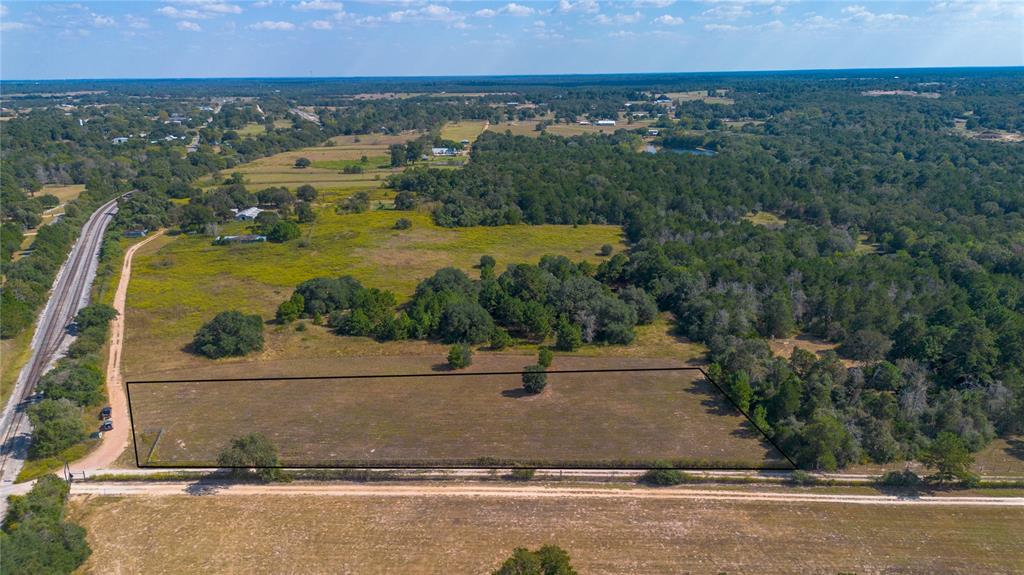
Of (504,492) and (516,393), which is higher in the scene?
(516,393)

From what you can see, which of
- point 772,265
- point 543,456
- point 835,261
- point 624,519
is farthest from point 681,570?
point 835,261

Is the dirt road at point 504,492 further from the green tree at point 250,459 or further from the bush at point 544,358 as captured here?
the bush at point 544,358

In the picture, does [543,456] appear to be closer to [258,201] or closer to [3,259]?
[3,259]

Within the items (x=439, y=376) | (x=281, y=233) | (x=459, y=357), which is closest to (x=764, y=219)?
(x=459, y=357)

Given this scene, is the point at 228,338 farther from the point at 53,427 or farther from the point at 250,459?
the point at 250,459

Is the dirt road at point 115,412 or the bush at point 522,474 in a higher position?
the dirt road at point 115,412

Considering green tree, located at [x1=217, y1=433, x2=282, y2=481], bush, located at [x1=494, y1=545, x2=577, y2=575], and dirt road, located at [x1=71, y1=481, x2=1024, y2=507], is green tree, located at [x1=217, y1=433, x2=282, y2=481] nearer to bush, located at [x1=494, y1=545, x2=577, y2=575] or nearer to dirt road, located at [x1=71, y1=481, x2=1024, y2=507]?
dirt road, located at [x1=71, y1=481, x2=1024, y2=507]

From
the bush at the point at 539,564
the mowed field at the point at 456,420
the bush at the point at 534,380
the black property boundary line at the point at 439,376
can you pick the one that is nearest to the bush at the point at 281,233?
the mowed field at the point at 456,420
